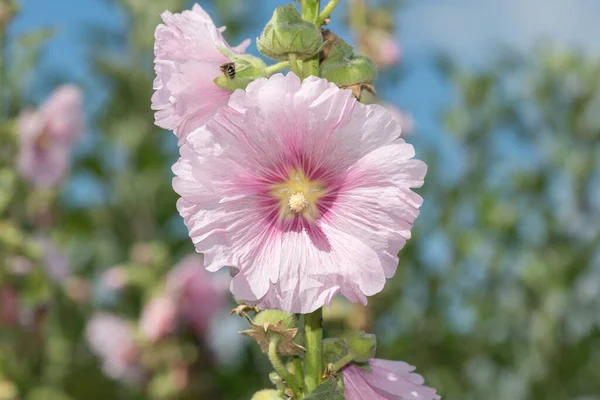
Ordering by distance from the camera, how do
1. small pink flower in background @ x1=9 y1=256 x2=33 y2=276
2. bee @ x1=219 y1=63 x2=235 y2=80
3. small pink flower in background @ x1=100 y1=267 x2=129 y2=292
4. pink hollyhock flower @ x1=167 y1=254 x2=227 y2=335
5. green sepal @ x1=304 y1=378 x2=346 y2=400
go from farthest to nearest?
small pink flower in background @ x1=100 y1=267 x2=129 y2=292 → pink hollyhock flower @ x1=167 y1=254 x2=227 y2=335 → small pink flower in background @ x1=9 y1=256 x2=33 y2=276 → bee @ x1=219 y1=63 x2=235 y2=80 → green sepal @ x1=304 y1=378 x2=346 y2=400

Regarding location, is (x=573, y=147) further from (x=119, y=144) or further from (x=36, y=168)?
(x=36, y=168)

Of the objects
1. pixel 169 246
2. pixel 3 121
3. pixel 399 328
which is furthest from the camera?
pixel 169 246

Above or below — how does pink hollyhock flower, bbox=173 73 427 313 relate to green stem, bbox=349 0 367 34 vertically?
below

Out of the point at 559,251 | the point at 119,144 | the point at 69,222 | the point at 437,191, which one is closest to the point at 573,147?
the point at 559,251

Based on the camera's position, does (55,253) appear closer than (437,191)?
Yes

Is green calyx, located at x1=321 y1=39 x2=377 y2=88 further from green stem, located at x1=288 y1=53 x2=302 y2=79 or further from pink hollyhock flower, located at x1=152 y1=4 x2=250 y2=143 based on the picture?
pink hollyhock flower, located at x1=152 y1=4 x2=250 y2=143

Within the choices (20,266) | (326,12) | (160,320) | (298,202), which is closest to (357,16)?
(160,320)

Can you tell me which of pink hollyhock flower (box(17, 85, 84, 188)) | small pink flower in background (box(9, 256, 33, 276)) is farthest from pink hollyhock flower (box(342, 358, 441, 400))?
pink hollyhock flower (box(17, 85, 84, 188))
